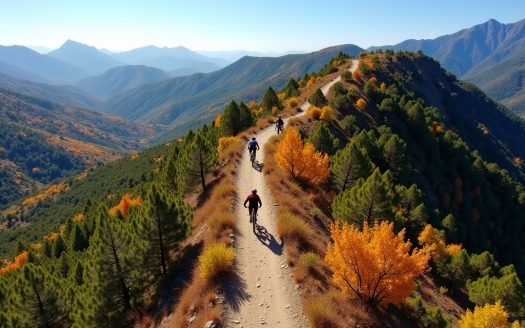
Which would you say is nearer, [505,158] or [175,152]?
[175,152]

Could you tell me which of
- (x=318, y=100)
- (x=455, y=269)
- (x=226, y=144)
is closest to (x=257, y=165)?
(x=226, y=144)

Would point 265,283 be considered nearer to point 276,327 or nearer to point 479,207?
point 276,327

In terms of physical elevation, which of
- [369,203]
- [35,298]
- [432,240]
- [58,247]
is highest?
[369,203]

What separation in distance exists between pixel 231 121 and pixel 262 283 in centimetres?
4172

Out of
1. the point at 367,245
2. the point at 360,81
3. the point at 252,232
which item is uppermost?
the point at 360,81

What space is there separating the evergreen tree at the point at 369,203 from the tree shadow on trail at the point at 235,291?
12.8 metres

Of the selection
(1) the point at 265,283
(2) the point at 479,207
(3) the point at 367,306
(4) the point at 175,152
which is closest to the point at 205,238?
(1) the point at 265,283

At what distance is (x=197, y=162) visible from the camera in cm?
3859

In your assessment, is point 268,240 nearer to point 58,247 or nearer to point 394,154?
point 394,154

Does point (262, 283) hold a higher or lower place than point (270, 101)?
lower

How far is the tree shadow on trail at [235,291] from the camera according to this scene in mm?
21328

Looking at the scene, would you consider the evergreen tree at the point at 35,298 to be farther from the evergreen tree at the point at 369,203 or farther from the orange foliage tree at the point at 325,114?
the orange foliage tree at the point at 325,114

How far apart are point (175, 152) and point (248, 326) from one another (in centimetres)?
3472

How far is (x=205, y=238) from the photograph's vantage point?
28.5 meters
